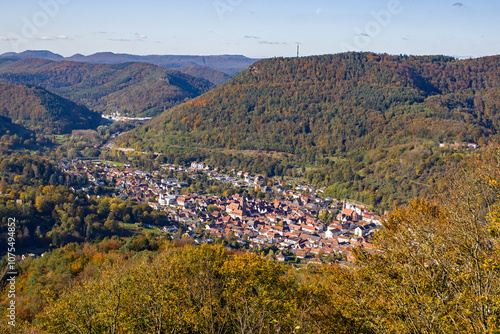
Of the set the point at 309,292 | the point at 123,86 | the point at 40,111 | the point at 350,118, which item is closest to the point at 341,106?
the point at 350,118

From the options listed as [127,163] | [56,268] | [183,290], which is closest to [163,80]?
[127,163]

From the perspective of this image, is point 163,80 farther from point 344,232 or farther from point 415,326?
point 415,326

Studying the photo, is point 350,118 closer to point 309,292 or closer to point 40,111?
point 309,292

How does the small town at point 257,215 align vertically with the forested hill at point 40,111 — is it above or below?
below

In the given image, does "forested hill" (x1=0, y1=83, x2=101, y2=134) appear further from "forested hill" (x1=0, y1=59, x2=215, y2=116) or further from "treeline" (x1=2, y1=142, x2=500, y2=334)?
"treeline" (x1=2, y1=142, x2=500, y2=334)

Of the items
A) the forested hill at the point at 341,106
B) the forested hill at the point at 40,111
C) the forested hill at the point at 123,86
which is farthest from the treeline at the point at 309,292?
the forested hill at the point at 123,86

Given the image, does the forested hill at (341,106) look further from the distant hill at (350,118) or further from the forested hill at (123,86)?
the forested hill at (123,86)

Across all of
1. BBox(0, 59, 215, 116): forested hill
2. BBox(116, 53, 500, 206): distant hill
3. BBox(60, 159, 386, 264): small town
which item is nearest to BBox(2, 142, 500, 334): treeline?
BBox(60, 159, 386, 264): small town
